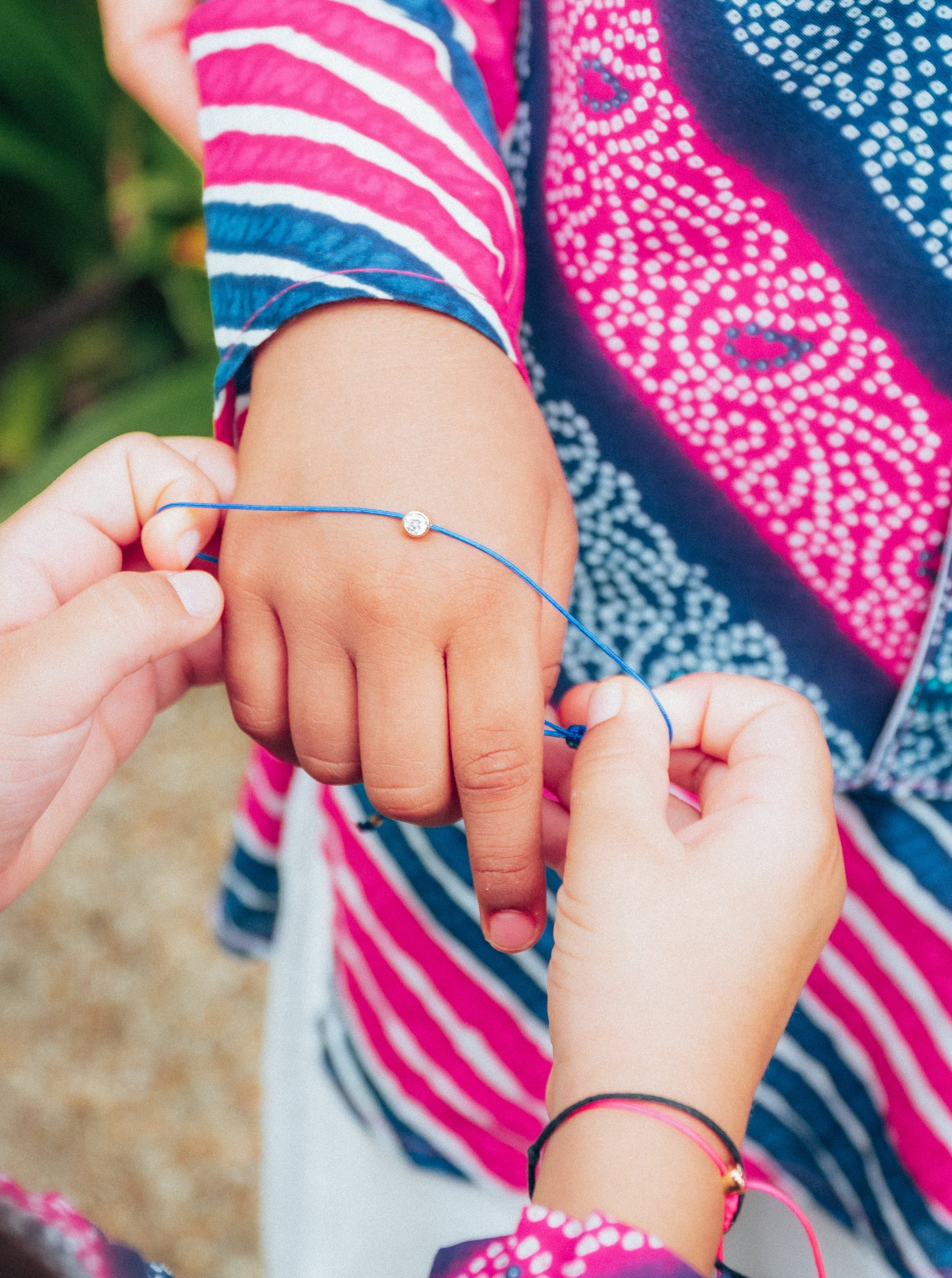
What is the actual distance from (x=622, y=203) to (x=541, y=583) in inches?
8.3

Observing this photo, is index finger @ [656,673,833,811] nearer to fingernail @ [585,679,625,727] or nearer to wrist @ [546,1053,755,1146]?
fingernail @ [585,679,625,727]

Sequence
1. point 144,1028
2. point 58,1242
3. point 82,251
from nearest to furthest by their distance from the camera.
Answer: point 58,1242
point 144,1028
point 82,251

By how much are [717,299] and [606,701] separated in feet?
0.76

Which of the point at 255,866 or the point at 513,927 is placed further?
the point at 255,866

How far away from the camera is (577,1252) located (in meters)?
0.41

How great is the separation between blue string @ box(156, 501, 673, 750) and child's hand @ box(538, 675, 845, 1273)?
A: 29mm

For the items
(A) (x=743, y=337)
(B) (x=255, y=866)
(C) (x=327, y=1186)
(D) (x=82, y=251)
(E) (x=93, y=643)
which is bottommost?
(C) (x=327, y=1186)

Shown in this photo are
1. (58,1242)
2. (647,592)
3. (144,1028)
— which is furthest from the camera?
(144,1028)

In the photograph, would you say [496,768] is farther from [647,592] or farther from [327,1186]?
[327,1186]

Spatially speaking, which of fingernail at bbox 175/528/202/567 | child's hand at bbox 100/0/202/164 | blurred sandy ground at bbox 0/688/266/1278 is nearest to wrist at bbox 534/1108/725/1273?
fingernail at bbox 175/528/202/567

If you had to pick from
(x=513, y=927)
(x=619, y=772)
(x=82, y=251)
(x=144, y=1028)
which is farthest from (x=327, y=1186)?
(x=82, y=251)

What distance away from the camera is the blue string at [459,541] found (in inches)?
19.4

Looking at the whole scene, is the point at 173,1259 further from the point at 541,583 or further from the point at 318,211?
the point at 318,211

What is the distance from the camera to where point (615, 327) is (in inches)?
22.7
